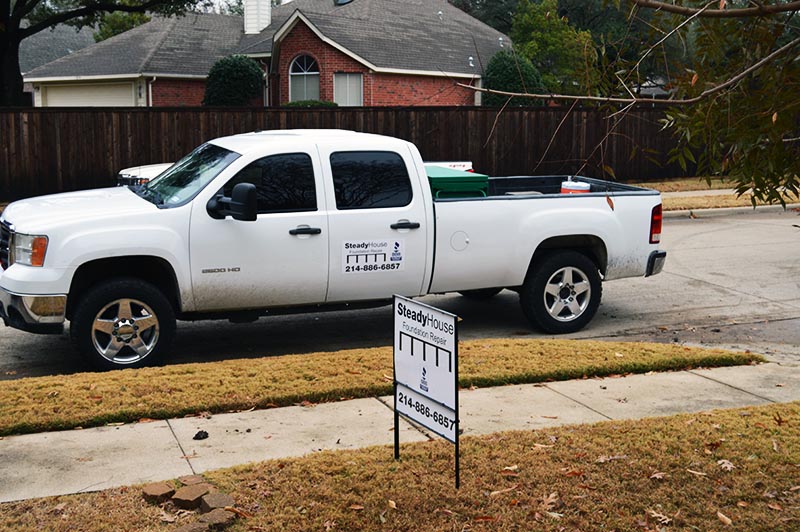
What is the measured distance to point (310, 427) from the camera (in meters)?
6.60

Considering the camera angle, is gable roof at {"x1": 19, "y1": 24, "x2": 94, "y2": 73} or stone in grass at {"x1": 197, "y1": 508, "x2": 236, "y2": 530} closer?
stone in grass at {"x1": 197, "y1": 508, "x2": 236, "y2": 530}

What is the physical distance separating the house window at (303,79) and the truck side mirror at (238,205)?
25.8 metres

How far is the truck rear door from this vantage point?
8883 millimetres

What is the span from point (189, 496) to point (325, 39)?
2883cm

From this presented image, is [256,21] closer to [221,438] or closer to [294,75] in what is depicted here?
[294,75]

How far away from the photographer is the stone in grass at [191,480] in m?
5.42

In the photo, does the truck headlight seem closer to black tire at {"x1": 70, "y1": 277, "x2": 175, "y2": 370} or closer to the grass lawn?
black tire at {"x1": 70, "y1": 277, "x2": 175, "y2": 370}

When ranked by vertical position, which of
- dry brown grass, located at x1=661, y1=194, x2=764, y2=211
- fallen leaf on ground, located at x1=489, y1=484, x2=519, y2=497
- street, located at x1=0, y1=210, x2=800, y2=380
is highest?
dry brown grass, located at x1=661, y1=194, x2=764, y2=211

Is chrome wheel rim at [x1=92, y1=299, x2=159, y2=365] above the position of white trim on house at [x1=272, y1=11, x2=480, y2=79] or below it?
below

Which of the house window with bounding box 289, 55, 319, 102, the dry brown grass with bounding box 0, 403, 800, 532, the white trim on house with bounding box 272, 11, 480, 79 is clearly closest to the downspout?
the white trim on house with bounding box 272, 11, 480, 79

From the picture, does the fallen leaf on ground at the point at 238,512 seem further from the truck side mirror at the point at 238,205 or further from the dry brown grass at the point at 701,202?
the dry brown grass at the point at 701,202

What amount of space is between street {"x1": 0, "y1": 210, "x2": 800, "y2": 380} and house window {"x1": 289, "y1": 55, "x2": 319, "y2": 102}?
21.2m

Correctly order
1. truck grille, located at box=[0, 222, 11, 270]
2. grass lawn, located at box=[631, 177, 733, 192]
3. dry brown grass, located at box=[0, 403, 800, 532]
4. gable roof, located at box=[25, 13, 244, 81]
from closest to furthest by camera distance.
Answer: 1. dry brown grass, located at box=[0, 403, 800, 532]
2. truck grille, located at box=[0, 222, 11, 270]
3. grass lawn, located at box=[631, 177, 733, 192]
4. gable roof, located at box=[25, 13, 244, 81]

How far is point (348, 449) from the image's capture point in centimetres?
610
